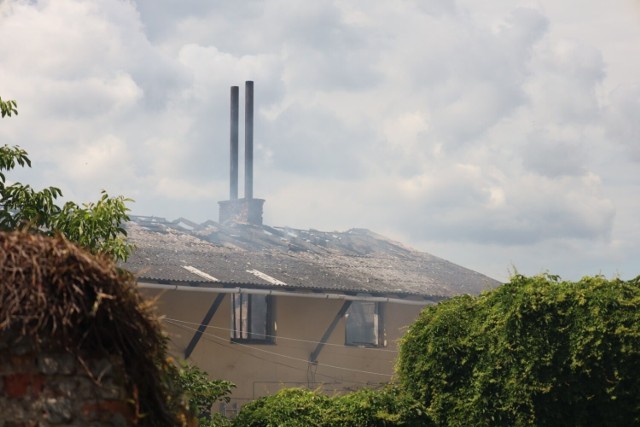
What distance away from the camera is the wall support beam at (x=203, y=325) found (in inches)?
890

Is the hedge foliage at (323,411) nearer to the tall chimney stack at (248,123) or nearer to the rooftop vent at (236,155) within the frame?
the rooftop vent at (236,155)

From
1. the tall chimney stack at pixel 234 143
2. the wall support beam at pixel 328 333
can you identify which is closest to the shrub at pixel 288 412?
the wall support beam at pixel 328 333

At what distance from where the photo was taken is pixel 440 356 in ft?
46.5

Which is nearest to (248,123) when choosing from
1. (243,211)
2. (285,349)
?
(243,211)

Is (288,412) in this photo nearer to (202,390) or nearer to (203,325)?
(202,390)

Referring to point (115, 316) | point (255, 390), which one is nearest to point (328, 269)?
point (255, 390)

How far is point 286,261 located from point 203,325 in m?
4.73

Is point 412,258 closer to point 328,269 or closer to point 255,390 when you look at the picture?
point 328,269

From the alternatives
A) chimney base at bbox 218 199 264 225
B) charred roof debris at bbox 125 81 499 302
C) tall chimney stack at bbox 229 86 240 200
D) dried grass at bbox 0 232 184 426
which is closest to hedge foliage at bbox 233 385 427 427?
dried grass at bbox 0 232 184 426

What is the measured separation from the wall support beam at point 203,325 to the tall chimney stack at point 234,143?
15.7 meters

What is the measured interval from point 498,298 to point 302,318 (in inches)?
440

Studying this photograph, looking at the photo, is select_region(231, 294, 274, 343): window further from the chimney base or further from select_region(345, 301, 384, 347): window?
the chimney base

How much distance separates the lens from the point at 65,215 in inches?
505

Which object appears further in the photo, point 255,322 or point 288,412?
point 255,322
